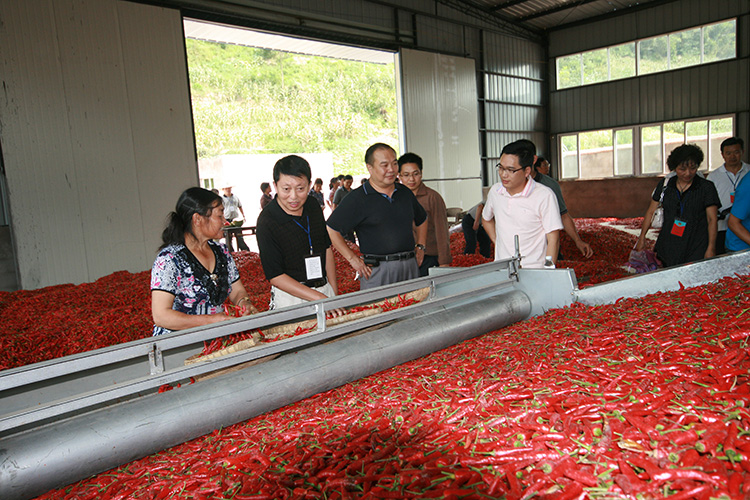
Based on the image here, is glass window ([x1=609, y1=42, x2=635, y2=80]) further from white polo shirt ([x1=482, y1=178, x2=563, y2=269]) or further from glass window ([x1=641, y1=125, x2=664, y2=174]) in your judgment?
white polo shirt ([x1=482, y1=178, x2=563, y2=269])

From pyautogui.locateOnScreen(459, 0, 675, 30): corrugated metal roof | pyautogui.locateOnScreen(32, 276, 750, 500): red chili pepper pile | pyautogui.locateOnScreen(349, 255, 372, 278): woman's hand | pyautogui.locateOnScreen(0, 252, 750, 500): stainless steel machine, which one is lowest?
pyautogui.locateOnScreen(32, 276, 750, 500): red chili pepper pile

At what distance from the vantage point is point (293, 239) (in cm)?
339

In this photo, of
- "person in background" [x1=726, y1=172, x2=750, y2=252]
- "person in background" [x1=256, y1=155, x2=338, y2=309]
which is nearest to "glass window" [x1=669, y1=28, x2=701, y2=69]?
"person in background" [x1=726, y1=172, x2=750, y2=252]

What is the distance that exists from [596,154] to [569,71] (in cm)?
409

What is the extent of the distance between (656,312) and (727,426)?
4.40ft

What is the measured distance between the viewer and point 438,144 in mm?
17938

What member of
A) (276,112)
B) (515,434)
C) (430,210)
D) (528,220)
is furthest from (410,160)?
(276,112)

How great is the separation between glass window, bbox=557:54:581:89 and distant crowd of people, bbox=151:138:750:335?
62.5 feet

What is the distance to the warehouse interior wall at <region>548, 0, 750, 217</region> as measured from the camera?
59.8ft

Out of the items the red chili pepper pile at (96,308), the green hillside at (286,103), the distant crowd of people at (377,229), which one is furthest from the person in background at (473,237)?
the green hillside at (286,103)

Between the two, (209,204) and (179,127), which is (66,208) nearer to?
(179,127)

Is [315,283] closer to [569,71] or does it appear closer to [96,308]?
[96,308]

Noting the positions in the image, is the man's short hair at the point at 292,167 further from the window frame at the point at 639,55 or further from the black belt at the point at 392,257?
the window frame at the point at 639,55

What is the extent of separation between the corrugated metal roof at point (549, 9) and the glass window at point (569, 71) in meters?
1.56
